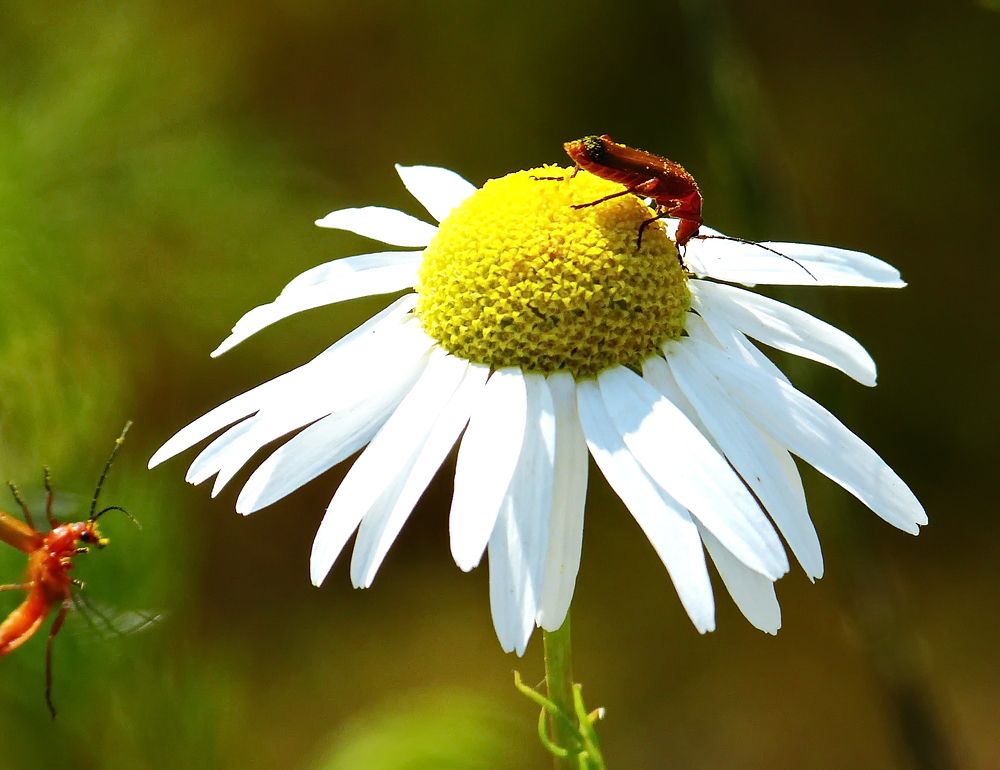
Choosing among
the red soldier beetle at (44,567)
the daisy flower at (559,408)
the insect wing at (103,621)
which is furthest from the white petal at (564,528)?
the insect wing at (103,621)

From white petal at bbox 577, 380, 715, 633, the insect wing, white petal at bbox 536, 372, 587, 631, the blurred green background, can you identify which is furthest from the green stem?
the blurred green background

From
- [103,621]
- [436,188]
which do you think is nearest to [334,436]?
[436,188]

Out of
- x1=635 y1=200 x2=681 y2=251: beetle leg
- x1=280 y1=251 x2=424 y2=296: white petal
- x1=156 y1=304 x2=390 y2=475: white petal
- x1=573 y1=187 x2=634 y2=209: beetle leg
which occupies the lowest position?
x1=156 y1=304 x2=390 y2=475: white petal

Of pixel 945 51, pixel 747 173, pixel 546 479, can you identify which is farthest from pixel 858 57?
pixel 546 479

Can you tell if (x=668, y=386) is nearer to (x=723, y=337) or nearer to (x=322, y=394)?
(x=723, y=337)

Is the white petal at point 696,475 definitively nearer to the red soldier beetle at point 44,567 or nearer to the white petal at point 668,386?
the white petal at point 668,386

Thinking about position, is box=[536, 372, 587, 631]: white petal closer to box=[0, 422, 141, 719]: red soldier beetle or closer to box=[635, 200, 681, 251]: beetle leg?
box=[635, 200, 681, 251]: beetle leg

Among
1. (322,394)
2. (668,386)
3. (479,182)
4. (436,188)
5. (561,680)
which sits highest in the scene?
(479,182)

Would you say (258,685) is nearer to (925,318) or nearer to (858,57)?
(925,318)
